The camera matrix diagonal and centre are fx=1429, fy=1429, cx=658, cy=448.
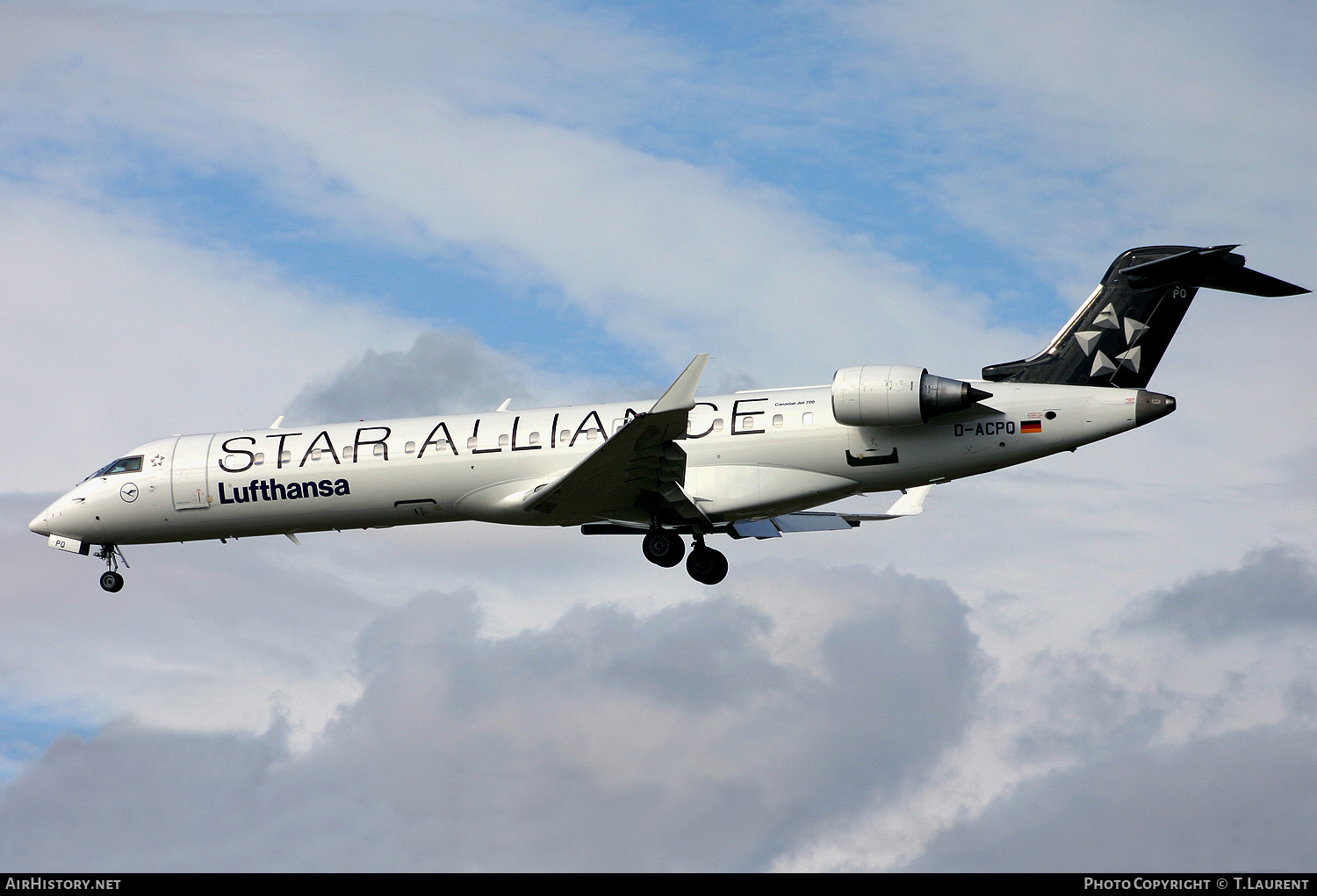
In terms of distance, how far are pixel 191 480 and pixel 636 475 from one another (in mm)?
10359

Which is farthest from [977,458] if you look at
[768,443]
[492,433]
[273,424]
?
[273,424]

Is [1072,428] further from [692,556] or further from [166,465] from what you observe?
[166,465]

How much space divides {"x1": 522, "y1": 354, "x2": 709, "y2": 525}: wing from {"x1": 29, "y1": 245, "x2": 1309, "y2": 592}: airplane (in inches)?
1.6

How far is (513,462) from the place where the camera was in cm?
2991

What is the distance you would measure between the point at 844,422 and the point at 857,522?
6147 mm

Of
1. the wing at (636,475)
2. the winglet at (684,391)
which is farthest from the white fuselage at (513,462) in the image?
the winglet at (684,391)

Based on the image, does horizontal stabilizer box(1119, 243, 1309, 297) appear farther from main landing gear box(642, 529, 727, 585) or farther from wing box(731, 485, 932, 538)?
main landing gear box(642, 529, 727, 585)

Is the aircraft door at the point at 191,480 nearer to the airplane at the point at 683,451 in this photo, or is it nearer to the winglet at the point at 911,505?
the airplane at the point at 683,451

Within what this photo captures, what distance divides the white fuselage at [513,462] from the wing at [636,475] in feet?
1.37

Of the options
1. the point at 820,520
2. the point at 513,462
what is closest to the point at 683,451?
the point at 513,462

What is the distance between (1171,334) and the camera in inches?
1136

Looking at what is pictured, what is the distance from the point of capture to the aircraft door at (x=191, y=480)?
3134 cm

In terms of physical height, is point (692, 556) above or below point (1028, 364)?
below
